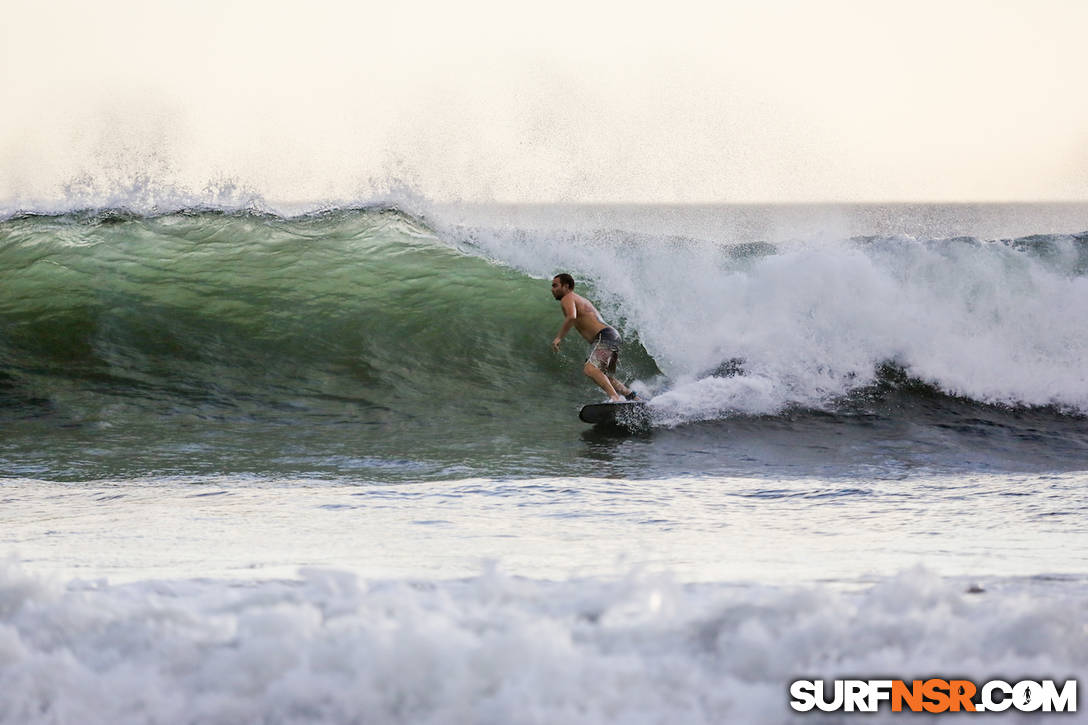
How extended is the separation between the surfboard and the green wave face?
0.22 m

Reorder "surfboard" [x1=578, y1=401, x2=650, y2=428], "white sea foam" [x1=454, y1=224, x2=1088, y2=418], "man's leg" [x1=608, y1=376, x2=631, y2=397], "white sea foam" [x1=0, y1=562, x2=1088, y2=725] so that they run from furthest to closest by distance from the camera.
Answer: "white sea foam" [x1=454, y1=224, x2=1088, y2=418] < "man's leg" [x1=608, y1=376, x2=631, y2=397] < "surfboard" [x1=578, y1=401, x2=650, y2=428] < "white sea foam" [x1=0, y1=562, x2=1088, y2=725]

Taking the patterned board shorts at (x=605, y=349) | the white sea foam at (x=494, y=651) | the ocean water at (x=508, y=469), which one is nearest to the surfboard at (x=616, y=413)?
the ocean water at (x=508, y=469)

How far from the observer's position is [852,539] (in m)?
4.10

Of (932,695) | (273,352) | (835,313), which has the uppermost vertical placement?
(932,695)

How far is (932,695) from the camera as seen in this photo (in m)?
2.06

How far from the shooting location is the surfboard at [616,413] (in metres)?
7.89

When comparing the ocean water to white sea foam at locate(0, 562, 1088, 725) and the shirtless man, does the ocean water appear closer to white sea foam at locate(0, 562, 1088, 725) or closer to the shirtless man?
white sea foam at locate(0, 562, 1088, 725)

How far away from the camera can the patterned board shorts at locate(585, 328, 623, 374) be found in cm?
843

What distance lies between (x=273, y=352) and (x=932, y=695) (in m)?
8.77

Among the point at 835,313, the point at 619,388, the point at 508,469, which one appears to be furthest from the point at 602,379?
the point at 835,313

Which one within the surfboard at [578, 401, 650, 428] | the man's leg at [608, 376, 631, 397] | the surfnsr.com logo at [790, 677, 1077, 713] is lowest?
the surfboard at [578, 401, 650, 428]

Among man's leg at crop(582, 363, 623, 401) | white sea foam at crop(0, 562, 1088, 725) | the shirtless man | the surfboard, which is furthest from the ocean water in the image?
the shirtless man

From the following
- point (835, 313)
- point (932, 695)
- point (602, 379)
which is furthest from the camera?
point (835, 313)

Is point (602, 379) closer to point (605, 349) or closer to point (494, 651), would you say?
point (605, 349)
